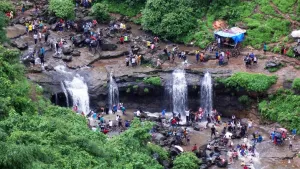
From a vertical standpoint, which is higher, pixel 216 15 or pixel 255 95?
pixel 216 15

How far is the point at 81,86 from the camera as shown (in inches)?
1654

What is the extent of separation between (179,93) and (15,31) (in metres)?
16.0

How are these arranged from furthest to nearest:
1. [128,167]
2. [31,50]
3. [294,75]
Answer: [31,50] → [294,75] → [128,167]

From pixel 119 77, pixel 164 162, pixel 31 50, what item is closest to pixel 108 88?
pixel 119 77

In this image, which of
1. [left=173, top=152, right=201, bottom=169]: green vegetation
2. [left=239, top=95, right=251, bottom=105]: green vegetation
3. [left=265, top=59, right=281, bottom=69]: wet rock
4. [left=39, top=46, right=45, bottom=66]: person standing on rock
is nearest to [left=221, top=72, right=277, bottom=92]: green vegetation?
[left=239, top=95, right=251, bottom=105]: green vegetation

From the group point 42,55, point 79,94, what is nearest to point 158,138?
point 79,94

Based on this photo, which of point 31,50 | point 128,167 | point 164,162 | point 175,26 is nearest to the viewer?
point 128,167

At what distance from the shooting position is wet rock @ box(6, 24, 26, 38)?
46.2 m

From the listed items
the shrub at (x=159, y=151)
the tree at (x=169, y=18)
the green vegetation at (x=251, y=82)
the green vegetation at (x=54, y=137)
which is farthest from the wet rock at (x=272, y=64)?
the green vegetation at (x=54, y=137)

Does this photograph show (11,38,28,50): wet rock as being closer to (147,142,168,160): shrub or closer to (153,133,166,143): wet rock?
(153,133,166,143): wet rock

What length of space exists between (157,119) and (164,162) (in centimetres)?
789

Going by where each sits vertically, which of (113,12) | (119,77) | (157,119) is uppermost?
(113,12)

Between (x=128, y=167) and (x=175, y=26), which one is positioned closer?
(x=128, y=167)

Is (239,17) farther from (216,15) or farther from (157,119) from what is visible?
(157,119)
